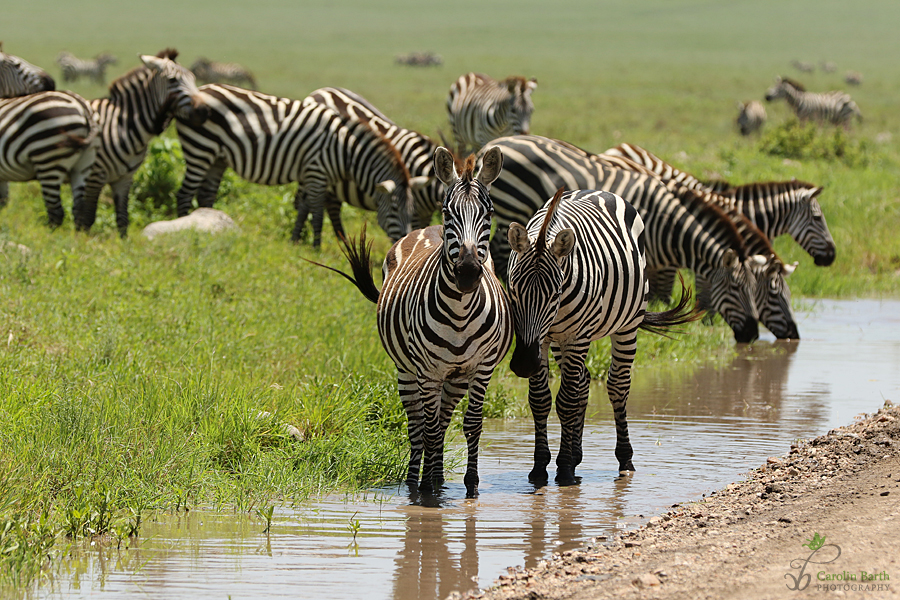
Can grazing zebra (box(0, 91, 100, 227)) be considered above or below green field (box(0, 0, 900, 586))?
above

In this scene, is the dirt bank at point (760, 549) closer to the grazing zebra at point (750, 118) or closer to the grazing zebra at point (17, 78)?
the grazing zebra at point (17, 78)

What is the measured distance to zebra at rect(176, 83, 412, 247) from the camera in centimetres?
1250

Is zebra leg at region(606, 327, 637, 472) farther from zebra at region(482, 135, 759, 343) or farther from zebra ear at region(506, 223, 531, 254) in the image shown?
zebra at region(482, 135, 759, 343)

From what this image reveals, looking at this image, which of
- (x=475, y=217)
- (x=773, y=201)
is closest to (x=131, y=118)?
(x=773, y=201)

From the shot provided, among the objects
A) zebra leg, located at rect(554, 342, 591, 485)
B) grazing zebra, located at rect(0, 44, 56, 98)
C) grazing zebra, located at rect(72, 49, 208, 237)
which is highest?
grazing zebra, located at rect(0, 44, 56, 98)

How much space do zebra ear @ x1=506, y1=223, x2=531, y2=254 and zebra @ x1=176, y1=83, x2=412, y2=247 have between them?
22.4 ft

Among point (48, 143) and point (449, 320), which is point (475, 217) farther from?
point (48, 143)

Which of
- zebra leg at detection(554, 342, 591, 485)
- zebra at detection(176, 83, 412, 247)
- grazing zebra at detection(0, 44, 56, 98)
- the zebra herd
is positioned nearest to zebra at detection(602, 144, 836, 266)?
the zebra herd

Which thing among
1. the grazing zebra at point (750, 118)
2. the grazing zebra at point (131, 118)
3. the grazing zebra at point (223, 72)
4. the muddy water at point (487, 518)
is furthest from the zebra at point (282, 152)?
the grazing zebra at point (223, 72)

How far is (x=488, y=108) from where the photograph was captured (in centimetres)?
1738

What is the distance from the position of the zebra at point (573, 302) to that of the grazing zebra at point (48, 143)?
261 inches

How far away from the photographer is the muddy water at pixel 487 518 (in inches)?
170

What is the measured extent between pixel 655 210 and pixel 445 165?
16.4ft

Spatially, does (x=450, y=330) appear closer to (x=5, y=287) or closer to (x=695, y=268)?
(x=5, y=287)
